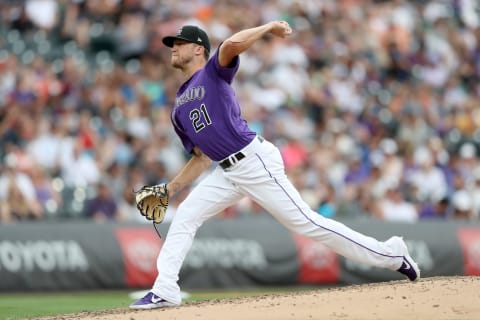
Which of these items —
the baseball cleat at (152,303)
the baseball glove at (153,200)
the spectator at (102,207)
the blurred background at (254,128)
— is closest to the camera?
the baseball cleat at (152,303)

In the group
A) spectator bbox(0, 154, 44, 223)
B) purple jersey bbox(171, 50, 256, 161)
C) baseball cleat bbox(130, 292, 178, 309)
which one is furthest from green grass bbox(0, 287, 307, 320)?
purple jersey bbox(171, 50, 256, 161)

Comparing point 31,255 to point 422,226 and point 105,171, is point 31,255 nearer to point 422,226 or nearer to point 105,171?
point 105,171

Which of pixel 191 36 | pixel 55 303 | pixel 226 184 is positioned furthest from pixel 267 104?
pixel 226 184

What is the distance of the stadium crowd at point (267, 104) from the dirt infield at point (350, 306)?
6.04m

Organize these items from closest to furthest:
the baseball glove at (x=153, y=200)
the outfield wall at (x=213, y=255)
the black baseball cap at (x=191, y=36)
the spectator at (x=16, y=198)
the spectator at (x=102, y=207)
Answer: the black baseball cap at (x=191, y=36), the baseball glove at (x=153, y=200), the outfield wall at (x=213, y=255), the spectator at (x=16, y=198), the spectator at (x=102, y=207)

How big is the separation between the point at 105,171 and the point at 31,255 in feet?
7.43

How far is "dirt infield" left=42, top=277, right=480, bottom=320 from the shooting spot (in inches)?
270

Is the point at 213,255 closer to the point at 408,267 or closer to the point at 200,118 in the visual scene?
the point at 408,267

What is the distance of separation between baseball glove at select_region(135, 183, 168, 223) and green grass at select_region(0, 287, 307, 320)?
128 centimetres

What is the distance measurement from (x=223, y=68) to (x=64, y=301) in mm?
4815

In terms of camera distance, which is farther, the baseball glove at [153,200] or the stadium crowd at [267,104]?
the stadium crowd at [267,104]

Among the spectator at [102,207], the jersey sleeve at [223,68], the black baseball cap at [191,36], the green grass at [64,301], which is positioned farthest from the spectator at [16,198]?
the jersey sleeve at [223,68]

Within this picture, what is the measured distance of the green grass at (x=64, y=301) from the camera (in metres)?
9.65

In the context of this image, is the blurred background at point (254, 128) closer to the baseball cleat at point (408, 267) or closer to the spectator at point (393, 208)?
the spectator at point (393, 208)
